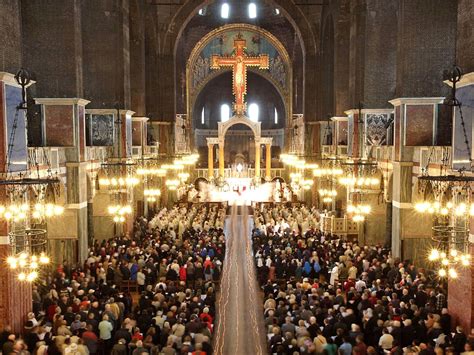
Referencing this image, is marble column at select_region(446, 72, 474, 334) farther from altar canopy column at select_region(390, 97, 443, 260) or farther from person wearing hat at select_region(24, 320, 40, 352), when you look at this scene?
person wearing hat at select_region(24, 320, 40, 352)

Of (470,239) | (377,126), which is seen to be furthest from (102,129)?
(470,239)

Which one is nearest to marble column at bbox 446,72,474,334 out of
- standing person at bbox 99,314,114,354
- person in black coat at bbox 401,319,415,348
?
person in black coat at bbox 401,319,415,348

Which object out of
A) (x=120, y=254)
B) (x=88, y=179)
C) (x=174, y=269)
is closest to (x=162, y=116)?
(x=88, y=179)

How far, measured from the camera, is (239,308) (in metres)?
19.9

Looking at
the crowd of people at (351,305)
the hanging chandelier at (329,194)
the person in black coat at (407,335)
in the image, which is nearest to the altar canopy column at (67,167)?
the crowd of people at (351,305)

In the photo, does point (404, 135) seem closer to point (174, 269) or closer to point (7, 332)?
point (174, 269)

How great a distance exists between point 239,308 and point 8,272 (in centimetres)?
794

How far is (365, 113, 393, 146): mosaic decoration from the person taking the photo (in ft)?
94.1

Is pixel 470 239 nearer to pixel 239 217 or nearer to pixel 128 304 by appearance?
pixel 128 304

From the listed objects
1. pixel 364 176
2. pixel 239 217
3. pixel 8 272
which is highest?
pixel 364 176

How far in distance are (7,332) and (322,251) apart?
13.2m

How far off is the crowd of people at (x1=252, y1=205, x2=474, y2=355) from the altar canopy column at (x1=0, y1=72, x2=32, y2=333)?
7101mm

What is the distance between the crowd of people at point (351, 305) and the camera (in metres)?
13.1

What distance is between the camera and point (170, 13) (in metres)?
44.3
